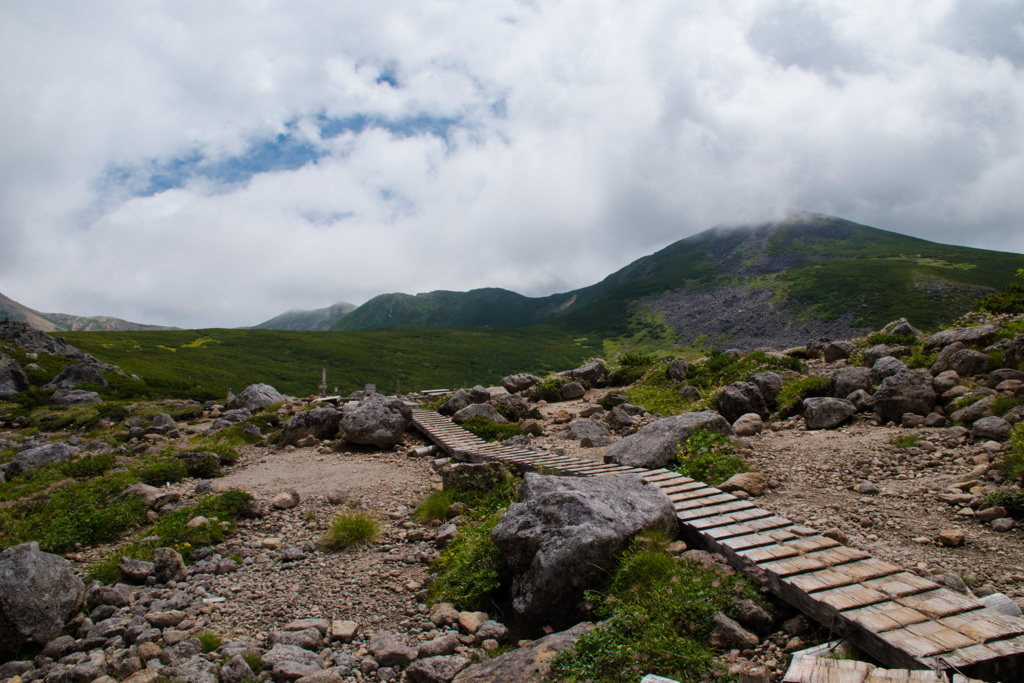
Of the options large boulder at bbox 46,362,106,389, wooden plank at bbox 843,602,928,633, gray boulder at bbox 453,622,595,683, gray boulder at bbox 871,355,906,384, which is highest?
large boulder at bbox 46,362,106,389

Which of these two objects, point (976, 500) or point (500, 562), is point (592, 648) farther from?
point (976, 500)

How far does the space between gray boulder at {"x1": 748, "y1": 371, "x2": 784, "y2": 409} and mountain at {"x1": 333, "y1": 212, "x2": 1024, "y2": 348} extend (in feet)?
293

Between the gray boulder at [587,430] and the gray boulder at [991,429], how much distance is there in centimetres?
746

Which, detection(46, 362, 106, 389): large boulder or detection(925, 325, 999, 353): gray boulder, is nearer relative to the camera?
detection(925, 325, 999, 353): gray boulder

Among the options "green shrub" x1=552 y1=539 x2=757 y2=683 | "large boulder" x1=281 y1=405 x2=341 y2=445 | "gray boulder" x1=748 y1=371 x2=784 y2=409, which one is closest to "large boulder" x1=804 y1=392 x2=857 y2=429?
"gray boulder" x1=748 y1=371 x2=784 y2=409

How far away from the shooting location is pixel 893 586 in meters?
4.28

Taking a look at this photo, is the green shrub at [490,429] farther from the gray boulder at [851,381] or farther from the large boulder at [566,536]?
the gray boulder at [851,381]

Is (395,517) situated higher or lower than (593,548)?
lower

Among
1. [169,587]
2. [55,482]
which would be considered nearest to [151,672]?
[169,587]

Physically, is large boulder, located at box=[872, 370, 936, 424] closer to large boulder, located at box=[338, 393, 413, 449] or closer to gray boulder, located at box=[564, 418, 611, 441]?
gray boulder, located at box=[564, 418, 611, 441]

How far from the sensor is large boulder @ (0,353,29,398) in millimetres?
23830

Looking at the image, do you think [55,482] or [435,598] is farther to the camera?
[55,482]

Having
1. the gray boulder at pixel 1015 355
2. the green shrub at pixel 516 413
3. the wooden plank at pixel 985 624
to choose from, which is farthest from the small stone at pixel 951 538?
the green shrub at pixel 516 413

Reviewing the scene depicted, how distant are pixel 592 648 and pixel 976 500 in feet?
18.7
